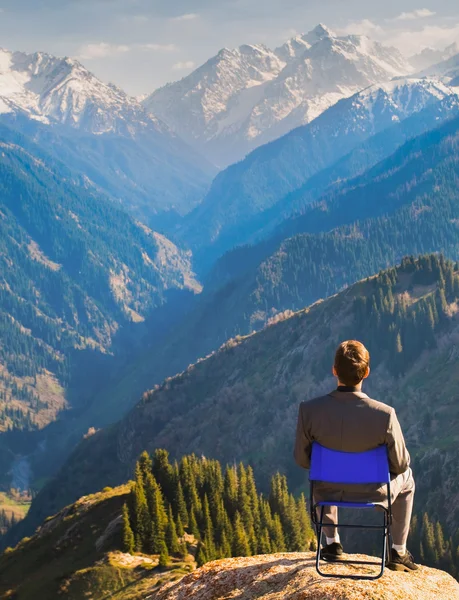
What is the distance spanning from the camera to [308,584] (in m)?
20.8

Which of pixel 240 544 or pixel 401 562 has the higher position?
pixel 401 562

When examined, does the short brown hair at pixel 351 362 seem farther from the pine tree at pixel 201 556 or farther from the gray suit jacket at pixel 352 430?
the pine tree at pixel 201 556

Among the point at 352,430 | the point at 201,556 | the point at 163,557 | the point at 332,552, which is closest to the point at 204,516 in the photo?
the point at 163,557

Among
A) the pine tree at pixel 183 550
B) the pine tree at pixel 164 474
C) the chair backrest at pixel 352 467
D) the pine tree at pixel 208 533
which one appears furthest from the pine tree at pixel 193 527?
the chair backrest at pixel 352 467

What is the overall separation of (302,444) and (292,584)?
193 inches

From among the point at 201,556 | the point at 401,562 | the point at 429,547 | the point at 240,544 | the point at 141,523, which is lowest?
the point at 429,547

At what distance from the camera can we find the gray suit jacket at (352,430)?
62.7ft

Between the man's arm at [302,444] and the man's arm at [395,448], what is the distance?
219 centimetres

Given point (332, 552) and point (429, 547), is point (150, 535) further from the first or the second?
point (332, 552)

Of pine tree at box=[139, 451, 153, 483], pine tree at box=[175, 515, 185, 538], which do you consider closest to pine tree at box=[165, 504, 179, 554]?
pine tree at box=[175, 515, 185, 538]

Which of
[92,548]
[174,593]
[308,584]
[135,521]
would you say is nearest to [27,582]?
[92,548]

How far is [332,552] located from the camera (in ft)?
70.0

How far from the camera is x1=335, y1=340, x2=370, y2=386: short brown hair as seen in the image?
19250mm

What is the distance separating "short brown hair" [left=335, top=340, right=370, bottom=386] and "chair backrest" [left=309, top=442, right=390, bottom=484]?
1979mm
